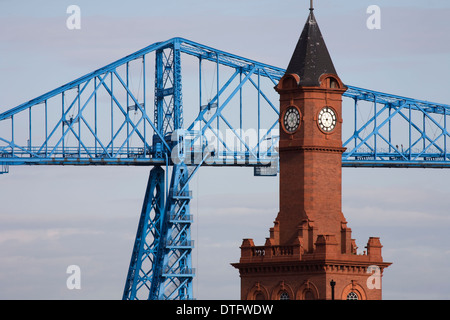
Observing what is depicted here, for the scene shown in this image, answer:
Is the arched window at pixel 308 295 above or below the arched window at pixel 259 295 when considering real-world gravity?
below

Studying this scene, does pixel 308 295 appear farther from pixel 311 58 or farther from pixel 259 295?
pixel 311 58

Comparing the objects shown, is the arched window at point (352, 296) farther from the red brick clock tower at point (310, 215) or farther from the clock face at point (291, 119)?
the clock face at point (291, 119)

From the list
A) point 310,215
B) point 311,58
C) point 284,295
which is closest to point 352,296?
point 284,295

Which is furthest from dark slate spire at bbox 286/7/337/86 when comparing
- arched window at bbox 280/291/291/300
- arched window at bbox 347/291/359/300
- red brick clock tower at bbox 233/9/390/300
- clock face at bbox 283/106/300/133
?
arched window at bbox 347/291/359/300

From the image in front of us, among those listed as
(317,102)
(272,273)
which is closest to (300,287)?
(272,273)

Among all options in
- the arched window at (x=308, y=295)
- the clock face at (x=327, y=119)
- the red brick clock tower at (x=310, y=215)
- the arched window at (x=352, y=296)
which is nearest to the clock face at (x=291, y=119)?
the red brick clock tower at (x=310, y=215)
